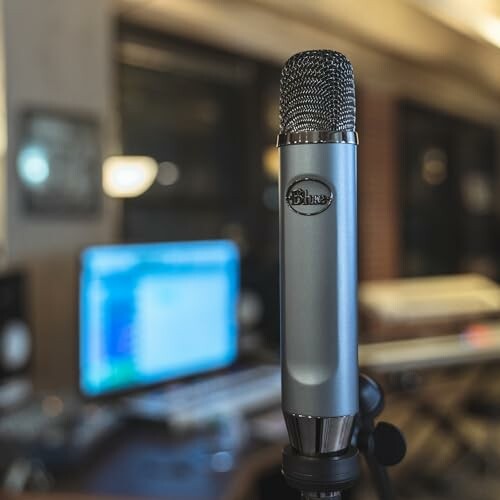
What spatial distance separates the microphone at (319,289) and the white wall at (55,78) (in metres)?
1.71

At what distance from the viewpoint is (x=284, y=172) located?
0.50 metres

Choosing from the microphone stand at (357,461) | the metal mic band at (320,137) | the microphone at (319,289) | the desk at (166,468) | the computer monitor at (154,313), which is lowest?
the desk at (166,468)

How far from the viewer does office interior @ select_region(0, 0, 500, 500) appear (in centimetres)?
168

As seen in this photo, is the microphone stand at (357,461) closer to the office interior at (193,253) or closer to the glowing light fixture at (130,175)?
the office interior at (193,253)

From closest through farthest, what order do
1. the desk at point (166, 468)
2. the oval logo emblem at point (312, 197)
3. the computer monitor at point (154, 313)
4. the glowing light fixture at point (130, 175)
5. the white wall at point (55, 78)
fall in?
the oval logo emblem at point (312, 197) → the desk at point (166, 468) → the computer monitor at point (154, 313) → the white wall at point (55, 78) → the glowing light fixture at point (130, 175)

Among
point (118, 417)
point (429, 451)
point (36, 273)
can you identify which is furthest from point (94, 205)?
point (429, 451)

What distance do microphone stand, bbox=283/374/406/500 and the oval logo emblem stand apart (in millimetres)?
133

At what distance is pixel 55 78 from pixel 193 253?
67cm

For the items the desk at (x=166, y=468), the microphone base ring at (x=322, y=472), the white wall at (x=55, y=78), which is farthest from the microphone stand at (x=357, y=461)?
the white wall at (x=55, y=78)

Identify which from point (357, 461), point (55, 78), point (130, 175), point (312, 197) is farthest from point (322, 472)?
point (130, 175)

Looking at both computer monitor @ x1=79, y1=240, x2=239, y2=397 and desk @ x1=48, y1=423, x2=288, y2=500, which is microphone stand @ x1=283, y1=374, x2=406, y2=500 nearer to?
desk @ x1=48, y1=423, x2=288, y2=500

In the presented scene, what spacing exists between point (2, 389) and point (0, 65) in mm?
866

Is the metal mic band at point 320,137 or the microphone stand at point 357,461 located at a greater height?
the metal mic band at point 320,137

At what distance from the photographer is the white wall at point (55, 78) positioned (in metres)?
2.09
